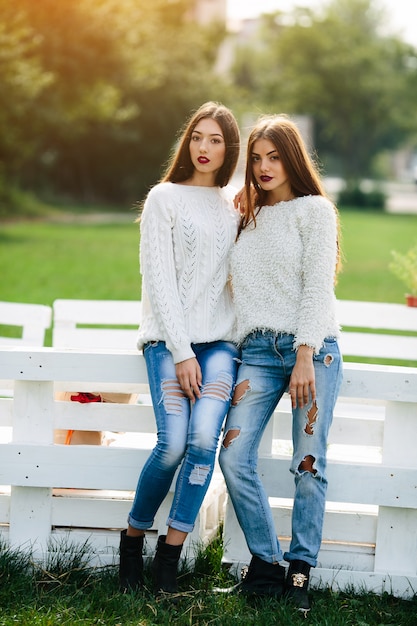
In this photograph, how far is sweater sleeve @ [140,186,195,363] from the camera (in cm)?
352

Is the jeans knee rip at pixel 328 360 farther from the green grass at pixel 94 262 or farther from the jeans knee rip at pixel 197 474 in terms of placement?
the green grass at pixel 94 262

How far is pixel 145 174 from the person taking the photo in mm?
33781

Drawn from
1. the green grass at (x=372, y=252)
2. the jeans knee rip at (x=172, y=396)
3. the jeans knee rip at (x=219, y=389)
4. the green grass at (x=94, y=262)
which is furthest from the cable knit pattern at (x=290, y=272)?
the green grass at (x=94, y=262)

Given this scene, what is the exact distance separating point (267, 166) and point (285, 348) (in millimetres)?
733

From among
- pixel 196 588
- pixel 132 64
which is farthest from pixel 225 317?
pixel 132 64

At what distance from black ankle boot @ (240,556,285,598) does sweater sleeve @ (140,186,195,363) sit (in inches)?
33.1

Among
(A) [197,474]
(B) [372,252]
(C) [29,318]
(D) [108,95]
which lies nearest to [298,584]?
(A) [197,474]

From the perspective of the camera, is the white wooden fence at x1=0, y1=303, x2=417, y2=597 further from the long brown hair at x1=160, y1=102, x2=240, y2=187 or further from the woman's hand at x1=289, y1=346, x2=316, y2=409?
the long brown hair at x1=160, y1=102, x2=240, y2=187

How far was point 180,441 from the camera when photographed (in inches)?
133

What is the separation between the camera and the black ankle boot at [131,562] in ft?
11.4

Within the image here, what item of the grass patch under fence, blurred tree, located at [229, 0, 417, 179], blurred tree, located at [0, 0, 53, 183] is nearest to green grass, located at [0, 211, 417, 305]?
blurred tree, located at [0, 0, 53, 183]

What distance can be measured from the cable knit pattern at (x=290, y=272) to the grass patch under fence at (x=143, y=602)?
973mm

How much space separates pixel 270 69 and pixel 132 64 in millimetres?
Answer: 30942

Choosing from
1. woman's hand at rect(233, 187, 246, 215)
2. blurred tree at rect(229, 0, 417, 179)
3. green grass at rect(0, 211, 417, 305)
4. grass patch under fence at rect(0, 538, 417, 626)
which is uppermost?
blurred tree at rect(229, 0, 417, 179)
